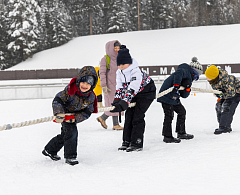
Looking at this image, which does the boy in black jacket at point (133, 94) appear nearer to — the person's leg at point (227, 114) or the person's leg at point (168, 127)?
the person's leg at point (168, 127)

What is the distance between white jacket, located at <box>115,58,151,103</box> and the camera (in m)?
4.13

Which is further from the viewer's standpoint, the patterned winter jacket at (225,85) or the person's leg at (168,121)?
the patterned winter jacket at (225,85)

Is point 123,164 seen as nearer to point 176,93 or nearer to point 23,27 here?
point 176,93

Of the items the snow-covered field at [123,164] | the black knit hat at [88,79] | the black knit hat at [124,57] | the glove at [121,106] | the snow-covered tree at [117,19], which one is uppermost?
the snow-covered tree at [117,19]

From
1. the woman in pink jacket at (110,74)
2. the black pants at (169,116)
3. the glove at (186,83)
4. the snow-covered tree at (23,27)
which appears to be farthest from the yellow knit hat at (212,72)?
the snow-covered tree at (23,27)

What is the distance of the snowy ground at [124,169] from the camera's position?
2820mm

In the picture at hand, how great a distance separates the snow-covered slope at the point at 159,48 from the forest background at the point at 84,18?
253cm

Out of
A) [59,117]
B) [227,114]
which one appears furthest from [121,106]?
[227,114]

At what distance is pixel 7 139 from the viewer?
546 cm

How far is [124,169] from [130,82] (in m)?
1.32

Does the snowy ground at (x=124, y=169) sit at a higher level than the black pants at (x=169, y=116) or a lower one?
lower

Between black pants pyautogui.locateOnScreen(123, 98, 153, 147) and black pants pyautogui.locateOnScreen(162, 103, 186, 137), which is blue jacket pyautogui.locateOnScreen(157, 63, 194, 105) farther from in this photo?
black pants pyautogui.locateOnScreen(123, 98, 153, 147)

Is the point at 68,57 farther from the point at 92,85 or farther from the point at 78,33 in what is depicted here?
the point at 92,85

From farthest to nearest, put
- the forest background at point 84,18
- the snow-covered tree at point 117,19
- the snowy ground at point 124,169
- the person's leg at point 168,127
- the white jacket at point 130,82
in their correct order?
the snow-covered tree at point 117,19 → the forest background at point 84,18 → the person's leg at point 168,127 → the white jacket at point 130,82 → the snowy ground at point 124,169
